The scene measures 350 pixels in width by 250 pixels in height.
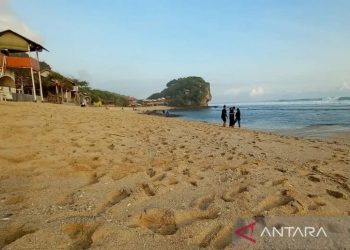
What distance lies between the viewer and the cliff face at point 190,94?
6127 inches

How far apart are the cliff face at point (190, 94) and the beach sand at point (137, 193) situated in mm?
146525

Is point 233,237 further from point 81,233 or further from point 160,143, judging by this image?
point 160,143

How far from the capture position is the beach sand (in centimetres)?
312

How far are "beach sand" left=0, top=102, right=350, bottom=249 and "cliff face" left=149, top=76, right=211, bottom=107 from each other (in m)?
147

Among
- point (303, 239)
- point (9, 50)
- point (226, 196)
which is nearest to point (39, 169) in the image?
point (226, 196)

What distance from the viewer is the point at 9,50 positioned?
24.5 m

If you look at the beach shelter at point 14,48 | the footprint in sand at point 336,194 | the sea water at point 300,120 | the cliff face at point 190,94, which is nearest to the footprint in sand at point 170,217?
the footprint in sand at point 336,194

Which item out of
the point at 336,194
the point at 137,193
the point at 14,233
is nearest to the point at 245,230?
the point at 137,193

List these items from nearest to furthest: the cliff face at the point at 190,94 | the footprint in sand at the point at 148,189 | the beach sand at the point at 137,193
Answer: the beach sand at the point at 137,193 < the footprint in sand at the point at 148,189 < the cliff face at the point at 190,94

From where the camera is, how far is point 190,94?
521ft

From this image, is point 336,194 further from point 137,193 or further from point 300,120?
point 300,120

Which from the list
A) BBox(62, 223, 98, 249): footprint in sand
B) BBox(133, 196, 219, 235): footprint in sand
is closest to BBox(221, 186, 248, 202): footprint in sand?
BBox(133, 196, 219, 235): footprint in sand

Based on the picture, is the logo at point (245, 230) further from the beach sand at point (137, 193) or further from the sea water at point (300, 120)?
the sea water at point (300, 120)

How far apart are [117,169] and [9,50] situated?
23584 mm
